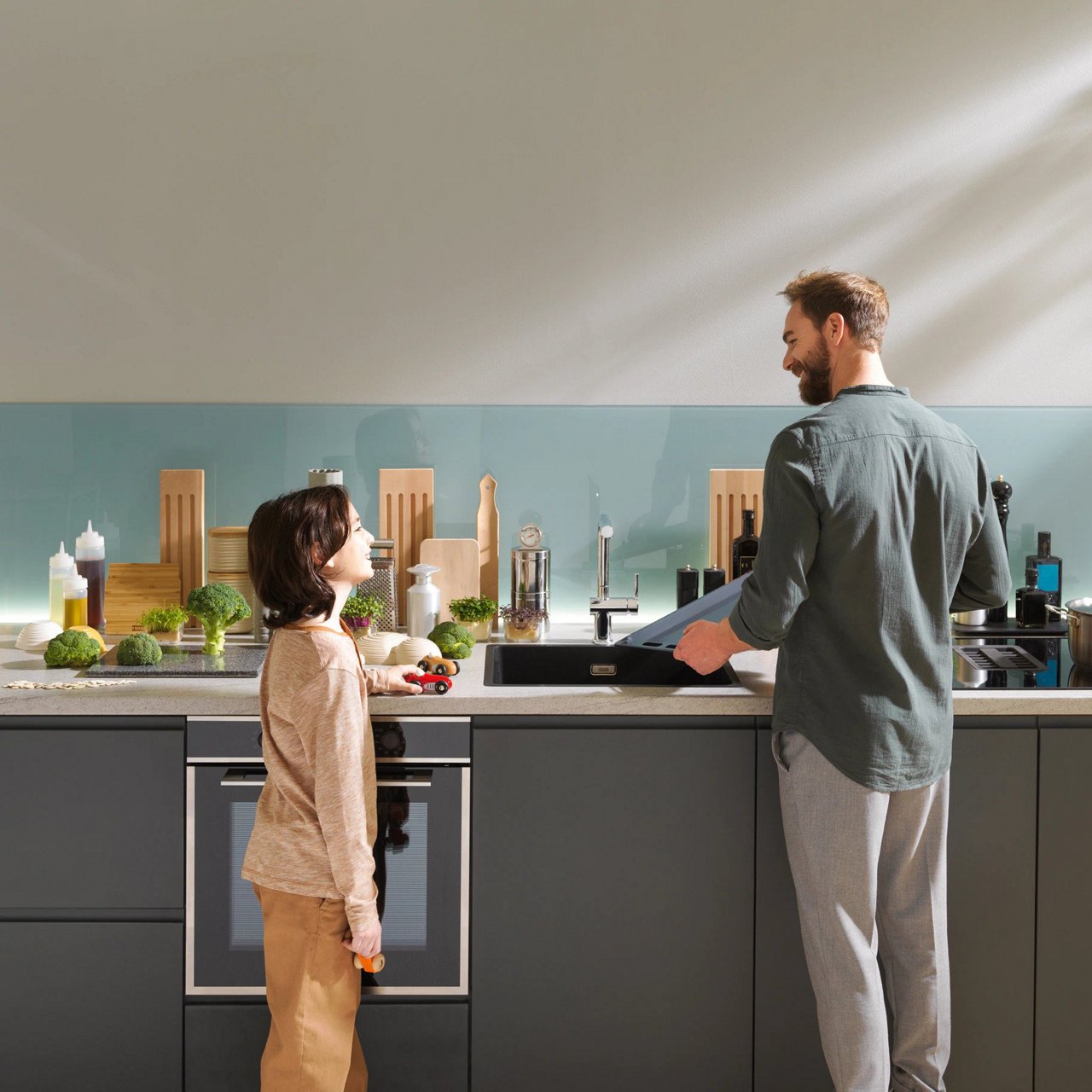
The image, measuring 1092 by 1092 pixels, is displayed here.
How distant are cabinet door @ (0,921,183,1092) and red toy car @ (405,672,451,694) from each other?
633 mm

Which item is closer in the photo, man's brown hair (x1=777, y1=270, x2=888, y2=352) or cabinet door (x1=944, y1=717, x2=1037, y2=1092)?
man's brown hair (x1=777, y1=270, x2=888, y2=352)

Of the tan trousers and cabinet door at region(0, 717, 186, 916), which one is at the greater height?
cabinet door at region(0, 717, 186, 916)

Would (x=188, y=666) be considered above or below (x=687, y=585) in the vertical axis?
below

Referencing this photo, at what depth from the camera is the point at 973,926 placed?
2.09 meters

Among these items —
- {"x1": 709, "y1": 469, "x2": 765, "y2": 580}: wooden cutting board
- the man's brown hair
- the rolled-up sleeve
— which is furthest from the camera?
{"x1": 709, "y1": 469, "x2": 765, "y2": 580}: wooden cutting board

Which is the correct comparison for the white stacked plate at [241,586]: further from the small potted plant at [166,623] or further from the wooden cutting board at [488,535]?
the wooden cutting board at [488,535]

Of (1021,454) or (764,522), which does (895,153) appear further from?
(764,522)

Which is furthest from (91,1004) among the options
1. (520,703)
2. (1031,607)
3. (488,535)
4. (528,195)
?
(1031,607)

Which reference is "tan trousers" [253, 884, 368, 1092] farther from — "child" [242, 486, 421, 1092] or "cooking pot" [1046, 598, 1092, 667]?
"cooking pot" [1046, 598, 1092, 667]

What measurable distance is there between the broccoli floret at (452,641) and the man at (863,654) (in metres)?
0.59

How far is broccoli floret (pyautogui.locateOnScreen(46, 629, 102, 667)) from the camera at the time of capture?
2256mm

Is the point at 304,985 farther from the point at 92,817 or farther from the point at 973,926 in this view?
the point at 973,926

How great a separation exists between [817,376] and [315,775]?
1.10 meters

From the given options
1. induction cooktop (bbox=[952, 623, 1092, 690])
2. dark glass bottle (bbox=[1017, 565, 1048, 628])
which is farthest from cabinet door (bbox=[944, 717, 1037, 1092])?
dark glass bottle (bbox=[1017, 565, 1048, 628])
